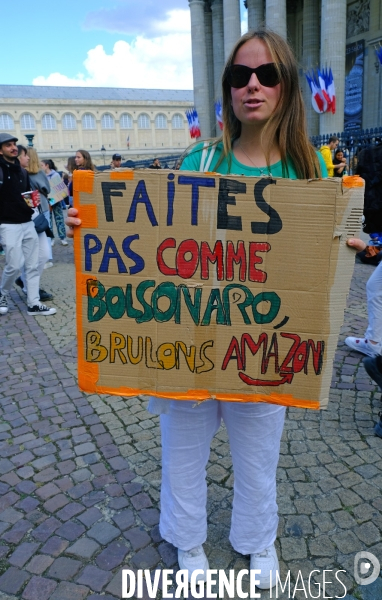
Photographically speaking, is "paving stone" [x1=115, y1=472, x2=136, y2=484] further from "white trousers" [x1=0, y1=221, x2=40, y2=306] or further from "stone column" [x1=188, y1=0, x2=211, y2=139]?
"stone column" [x1=188, y1=0, x2=211, y2=139]

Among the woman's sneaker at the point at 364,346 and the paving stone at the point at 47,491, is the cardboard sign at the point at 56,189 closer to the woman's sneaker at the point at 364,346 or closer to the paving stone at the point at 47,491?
the woman's sneaker at the point at 364,346

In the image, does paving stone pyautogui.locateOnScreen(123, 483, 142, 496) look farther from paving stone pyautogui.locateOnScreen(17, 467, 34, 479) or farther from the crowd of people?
paving stone pyautogui.locateOnScreen(17, 467, 34, 479)

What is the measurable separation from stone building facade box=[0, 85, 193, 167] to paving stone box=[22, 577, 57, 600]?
6629cm

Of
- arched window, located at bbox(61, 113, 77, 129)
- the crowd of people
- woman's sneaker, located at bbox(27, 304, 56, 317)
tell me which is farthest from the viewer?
arched window, located at bbox(61, 113, 77, 129)

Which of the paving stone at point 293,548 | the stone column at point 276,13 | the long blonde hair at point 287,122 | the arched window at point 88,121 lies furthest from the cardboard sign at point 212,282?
the arched window at point 88,121

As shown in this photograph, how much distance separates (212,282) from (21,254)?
461cm

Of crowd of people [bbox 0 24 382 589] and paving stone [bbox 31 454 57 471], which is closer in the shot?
crowd of people [bbox 0 24 382 589]

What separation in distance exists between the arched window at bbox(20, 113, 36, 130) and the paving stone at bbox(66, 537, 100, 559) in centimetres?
7319

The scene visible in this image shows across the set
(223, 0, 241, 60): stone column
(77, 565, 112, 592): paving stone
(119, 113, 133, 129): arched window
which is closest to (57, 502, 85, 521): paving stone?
(77, 565, 112, 592): paving stone

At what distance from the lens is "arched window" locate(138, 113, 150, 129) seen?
240 ft

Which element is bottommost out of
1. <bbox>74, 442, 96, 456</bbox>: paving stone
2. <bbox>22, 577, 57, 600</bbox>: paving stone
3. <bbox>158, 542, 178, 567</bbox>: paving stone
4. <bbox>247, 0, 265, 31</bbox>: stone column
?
<bbox>22, 577, 57, 600</bbox>: paving stone

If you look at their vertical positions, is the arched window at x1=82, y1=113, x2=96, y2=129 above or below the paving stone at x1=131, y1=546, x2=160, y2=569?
above

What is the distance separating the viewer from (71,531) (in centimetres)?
235

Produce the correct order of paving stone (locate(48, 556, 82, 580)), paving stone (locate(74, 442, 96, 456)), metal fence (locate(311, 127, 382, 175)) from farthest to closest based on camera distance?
metal fence (locate(311, 127, 382, 175)), paving stone (locate(74, 442, 96, 456)), paving stone (locate(48, 556, 82, 580))
